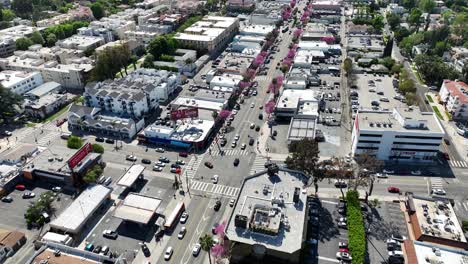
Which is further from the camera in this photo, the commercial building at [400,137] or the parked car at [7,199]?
the commercial building at [400,137]

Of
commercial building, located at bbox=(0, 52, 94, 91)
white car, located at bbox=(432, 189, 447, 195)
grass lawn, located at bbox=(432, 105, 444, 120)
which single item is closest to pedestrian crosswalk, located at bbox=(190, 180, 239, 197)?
white car, located at bbox=(432, 189, 447, 195)

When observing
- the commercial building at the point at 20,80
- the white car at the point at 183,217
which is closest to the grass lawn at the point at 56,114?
the commercial building at the point at 20,80

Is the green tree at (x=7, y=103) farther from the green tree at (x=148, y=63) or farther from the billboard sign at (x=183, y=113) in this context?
the billboard sign at (x=183, y=113)

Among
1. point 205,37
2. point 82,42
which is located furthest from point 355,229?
point 82,42

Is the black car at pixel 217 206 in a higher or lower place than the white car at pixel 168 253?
higher

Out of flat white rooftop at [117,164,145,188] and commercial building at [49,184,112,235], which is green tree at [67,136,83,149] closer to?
commercial building at [49,184,112,235]
